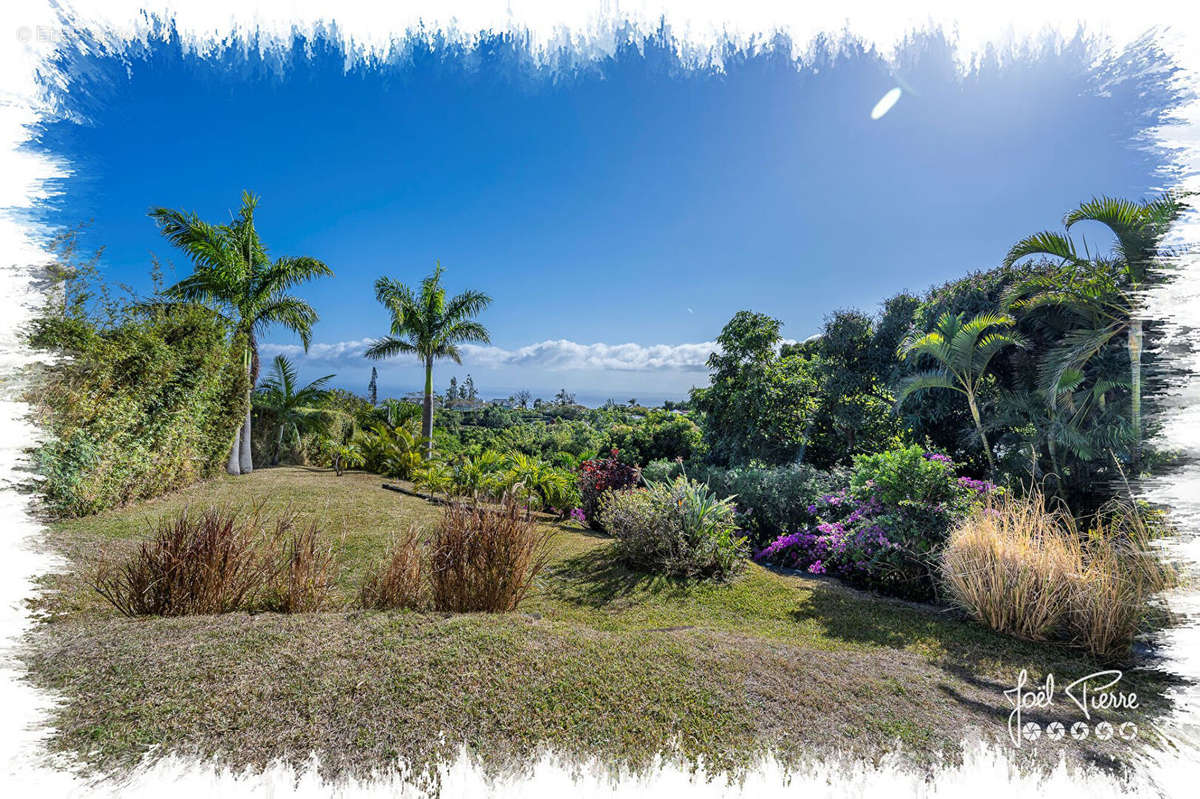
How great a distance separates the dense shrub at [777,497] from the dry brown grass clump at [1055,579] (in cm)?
322

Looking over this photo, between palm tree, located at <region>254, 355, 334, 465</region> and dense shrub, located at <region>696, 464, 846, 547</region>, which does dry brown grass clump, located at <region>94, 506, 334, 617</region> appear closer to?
dense shrub, located at <region>696, 464, 846, 547</region>

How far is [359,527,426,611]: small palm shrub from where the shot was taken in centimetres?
373

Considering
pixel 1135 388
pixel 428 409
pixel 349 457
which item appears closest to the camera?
pixel 1135 388

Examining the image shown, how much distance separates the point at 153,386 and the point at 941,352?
46.8 ft

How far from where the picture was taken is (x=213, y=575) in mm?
3463

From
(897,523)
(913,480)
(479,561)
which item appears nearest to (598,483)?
(897,523)

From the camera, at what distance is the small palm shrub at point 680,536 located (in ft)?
19.9

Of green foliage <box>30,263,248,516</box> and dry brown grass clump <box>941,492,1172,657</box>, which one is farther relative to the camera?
green foliage <box>30,263,248,516</box>

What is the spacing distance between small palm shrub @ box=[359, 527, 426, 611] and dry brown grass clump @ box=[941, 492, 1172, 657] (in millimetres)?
5029

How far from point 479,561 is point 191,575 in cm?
206

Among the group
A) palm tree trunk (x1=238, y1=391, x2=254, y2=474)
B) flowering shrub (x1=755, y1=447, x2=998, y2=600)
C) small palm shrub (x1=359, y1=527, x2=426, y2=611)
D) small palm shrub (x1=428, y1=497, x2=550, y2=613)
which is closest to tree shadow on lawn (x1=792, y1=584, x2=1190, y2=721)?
flowering shrub (x1=755, y1=447, x2=998, y2=600)

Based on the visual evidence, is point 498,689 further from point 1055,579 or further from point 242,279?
point 242,279

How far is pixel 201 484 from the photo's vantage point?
34.7 feet

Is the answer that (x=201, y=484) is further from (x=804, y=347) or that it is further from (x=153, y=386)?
(x=804, y=347)
